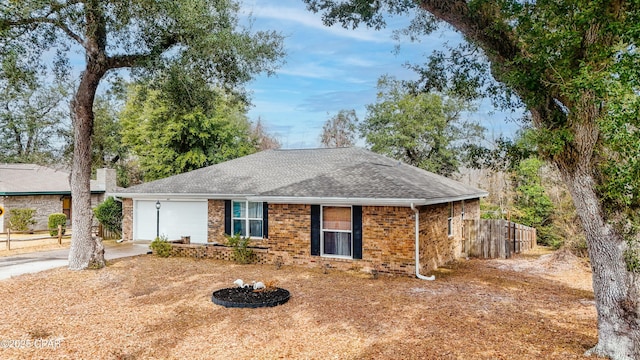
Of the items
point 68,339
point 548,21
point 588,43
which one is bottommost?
point 68,339

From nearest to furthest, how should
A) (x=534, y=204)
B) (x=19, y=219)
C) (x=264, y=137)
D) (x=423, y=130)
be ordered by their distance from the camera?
(x=534, y=204) < (x=19, y=219) < (x=423, y=130) < (x=264, y=137)

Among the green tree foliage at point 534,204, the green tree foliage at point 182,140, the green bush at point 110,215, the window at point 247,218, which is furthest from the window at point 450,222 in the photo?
the green bush at point 110,215

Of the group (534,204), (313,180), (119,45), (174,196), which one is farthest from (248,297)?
(534,204)

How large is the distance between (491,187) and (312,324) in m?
22.3

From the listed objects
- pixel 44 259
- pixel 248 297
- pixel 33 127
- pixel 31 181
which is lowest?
pixel 44 259

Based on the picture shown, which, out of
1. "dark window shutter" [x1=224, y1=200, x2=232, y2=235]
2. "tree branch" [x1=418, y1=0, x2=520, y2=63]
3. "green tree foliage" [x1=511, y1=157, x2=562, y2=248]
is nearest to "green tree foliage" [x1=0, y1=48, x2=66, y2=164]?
"dark window shutter" [x1=224, y1=200, x2=232, y2=235]

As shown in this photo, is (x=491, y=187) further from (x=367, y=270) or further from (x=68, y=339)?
(x=68, y=339)

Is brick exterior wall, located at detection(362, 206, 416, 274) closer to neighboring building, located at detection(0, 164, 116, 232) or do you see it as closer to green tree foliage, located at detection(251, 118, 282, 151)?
neighboring building, located at detection(0, 164, 116, 232)

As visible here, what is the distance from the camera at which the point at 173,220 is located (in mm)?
17547

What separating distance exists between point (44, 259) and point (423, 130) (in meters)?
21.8

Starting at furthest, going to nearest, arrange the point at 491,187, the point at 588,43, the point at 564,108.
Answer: the point at 491,187 → the point at 564,108 → the point at 588,43

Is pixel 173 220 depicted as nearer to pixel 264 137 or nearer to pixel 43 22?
pixel 43 22

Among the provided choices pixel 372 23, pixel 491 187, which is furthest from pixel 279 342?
pixel 491 187

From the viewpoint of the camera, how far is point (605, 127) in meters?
5.13
